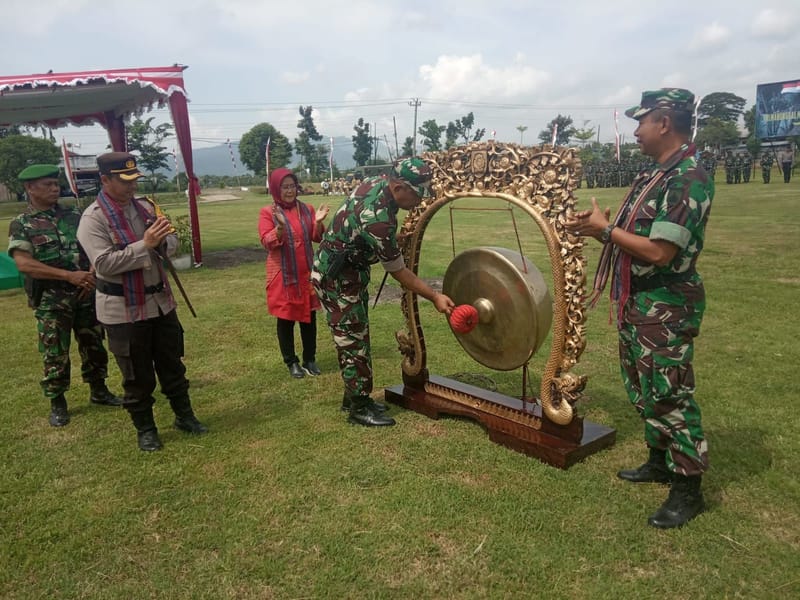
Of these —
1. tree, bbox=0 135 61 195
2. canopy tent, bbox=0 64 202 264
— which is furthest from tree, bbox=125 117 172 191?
canopy tent, bbox=0 64 202 264

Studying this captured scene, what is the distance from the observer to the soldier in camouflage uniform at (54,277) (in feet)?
13.7

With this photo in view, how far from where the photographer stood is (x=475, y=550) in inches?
113

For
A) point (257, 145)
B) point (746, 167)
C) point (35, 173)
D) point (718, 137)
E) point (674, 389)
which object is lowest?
point (674, 389)

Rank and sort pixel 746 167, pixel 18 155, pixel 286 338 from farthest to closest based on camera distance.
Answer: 1. pixel 18 155
2. pixel 746 167
3. pixel 286 338

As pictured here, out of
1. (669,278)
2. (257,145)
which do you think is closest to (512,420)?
(669,278)

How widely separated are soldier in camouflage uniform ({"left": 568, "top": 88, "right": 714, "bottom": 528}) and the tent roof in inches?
327

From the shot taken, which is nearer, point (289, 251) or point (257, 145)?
point (289, 251)

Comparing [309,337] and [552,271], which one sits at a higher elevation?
[552,271]

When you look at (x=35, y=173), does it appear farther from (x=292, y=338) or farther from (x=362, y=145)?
(x=362, y=145)

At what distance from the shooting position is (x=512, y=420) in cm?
392

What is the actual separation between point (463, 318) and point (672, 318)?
1.29 meters

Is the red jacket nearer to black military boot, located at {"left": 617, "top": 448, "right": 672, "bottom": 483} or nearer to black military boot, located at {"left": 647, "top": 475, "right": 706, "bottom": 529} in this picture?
black military boot, located at {"left": 617, "top": 448, "right": 672, "bottom": 483}

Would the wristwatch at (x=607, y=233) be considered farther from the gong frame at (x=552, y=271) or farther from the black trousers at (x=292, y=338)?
the black trousers at (x=292, y=338)

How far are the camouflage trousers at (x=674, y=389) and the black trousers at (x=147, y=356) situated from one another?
290cm
